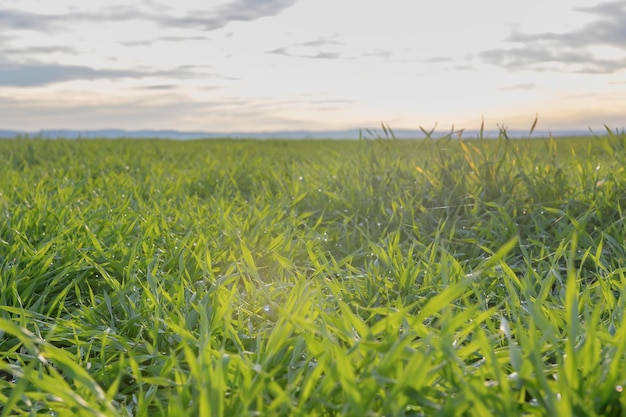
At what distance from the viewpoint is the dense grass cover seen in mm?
1137

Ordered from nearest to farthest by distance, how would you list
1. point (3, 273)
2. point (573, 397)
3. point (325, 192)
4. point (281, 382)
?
point (573, 397), point (281, 382), point (3, 273), point (325, 192)

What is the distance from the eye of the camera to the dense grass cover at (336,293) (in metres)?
1.14

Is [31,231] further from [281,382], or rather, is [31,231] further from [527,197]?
[527,197]

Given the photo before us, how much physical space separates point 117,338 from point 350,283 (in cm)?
81

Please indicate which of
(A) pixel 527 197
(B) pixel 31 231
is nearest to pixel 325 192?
(A) pixel 527 197

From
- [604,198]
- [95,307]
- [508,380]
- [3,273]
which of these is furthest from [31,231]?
[604,198]

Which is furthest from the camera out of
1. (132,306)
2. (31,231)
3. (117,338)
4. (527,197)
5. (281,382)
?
(527,197)

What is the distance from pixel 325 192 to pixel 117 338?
71.6 inches

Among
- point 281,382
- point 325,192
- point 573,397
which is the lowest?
point 281,382

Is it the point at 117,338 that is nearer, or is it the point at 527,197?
the point at 117,338

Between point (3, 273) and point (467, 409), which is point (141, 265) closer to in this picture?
point (3, 273)

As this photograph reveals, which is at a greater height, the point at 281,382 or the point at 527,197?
the point at 527,197

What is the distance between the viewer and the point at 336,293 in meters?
1.93

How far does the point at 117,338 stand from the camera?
5.61 feet
